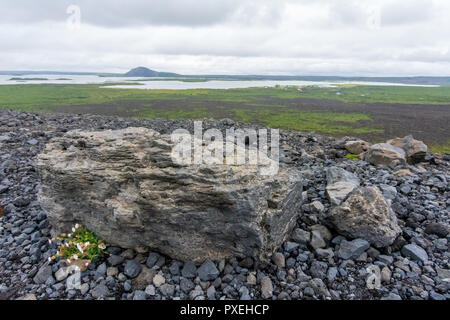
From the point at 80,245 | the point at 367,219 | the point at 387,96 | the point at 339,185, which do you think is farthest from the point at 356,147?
the point at 387,96

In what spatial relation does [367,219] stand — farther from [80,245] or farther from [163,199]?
[80,245]

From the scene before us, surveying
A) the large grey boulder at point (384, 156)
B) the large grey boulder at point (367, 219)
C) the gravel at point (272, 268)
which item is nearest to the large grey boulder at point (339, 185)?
the gravel at point (272, 268)

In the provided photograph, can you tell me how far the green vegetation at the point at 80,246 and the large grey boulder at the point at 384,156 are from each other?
52.9ft

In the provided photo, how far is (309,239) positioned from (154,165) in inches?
209

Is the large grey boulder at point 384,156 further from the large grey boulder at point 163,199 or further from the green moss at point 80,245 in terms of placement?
the green moss at point 80,245

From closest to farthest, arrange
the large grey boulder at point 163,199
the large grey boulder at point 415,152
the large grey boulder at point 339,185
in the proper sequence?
the large grey boulder at point 163,199
the large grey boulder at point 339,185
the large grey boulder at point 415,152

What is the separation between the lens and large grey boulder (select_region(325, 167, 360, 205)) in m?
9.77

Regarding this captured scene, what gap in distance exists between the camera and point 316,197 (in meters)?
11.2

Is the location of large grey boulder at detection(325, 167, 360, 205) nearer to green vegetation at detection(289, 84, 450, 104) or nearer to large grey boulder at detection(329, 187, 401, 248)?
large grey boulder at detection(329, 187, 401, 248)

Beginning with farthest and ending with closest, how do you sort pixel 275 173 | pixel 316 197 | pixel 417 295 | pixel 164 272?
pixel 316 197 → pixel 275 173 → pixel 164 272 → pixel 417 295

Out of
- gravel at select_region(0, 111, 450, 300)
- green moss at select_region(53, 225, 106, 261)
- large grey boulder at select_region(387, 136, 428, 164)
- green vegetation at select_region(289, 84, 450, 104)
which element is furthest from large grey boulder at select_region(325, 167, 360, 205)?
green vegetation at select_region(289, 84, 450, 104)

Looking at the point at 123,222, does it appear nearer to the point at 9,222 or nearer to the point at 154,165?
the point at 154,165

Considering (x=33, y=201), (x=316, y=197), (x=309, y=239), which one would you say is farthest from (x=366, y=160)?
(x=33, y=201)

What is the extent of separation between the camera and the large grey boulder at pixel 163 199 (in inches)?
288
